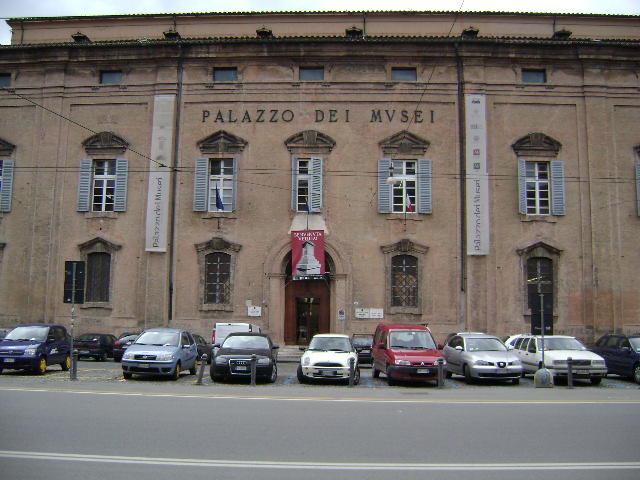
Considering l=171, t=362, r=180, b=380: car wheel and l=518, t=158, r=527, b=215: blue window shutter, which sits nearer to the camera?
l=171, t=362, r=180, b=380: car wheel

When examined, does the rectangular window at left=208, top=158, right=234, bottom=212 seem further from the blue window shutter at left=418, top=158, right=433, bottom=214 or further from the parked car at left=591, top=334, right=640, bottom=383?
the parked car at left=591, top=334, right=640, bottom=383

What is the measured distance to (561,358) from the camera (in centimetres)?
1856

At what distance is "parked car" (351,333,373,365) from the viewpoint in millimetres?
25266

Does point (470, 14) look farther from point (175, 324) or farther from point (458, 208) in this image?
point (175, 324)

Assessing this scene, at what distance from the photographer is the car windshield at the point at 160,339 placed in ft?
61.6

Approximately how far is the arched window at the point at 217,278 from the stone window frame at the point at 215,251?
161mm

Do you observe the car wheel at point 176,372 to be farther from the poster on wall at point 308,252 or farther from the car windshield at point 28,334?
the poster on wall at point 308,252

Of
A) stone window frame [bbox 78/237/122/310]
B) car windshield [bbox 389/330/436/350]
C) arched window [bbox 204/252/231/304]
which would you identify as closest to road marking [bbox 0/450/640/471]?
car windshield [bbox 389/330/436/350]

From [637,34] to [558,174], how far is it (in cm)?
929

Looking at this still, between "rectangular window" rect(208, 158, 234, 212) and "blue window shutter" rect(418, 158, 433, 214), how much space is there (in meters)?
8.80

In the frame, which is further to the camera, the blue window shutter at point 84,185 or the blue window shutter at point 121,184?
the blue window shutter at point 84,185

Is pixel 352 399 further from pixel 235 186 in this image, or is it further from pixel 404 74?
pixel 404 74

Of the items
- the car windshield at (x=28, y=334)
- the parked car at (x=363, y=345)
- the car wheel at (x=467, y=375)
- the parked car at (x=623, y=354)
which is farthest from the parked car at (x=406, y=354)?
the car windshield at (x=28, y=334)

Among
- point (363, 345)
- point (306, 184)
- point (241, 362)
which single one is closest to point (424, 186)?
point (306, 184)
